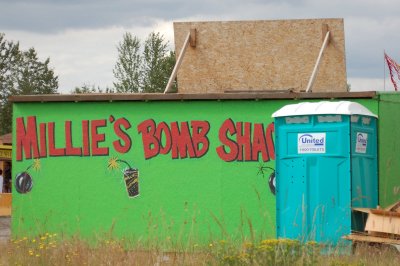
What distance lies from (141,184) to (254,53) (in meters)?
6.54

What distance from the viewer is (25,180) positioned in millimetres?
17891

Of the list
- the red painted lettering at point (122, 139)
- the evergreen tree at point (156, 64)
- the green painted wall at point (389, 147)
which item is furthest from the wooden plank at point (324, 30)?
the evergreen tree at point (156, 64)

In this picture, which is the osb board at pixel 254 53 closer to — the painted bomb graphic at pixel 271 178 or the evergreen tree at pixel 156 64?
the painted bomb graphic at pixel 271 178

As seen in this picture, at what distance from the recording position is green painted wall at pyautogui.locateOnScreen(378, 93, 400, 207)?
16609 mm

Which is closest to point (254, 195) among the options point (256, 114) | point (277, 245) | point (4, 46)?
point (256, 114)

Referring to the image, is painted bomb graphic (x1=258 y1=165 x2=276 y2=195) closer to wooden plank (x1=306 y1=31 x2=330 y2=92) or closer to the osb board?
wooden plank (x1=306 y1=31 x2=330 y2=92)

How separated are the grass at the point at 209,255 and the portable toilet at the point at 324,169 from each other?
80 centimetres

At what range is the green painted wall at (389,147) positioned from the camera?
16609 mm

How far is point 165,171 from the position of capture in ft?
57.1

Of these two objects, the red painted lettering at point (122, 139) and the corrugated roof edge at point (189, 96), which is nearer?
the corrugated roof edge at point (189, 96)

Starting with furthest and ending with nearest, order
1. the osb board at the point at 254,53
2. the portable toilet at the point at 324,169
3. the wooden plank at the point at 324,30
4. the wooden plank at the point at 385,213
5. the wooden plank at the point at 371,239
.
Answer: the osb board at the point at 254,53 → the wooden plank at the point at 324,30 → the portable toilet at the point at 324,169 → the wooden plank at the point at 385,213 → the wooden plank at the point at 371,239

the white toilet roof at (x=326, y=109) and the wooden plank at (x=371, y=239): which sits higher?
the white toilet roof at (x=326, y=109)

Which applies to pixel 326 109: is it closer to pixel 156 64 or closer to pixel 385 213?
pixel 385 213

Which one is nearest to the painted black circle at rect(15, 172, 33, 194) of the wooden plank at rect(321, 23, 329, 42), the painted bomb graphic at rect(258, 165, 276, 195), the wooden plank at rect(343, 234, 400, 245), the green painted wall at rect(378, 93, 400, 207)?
the painted bomb graphic at rect(258, 165, 276, 195)
